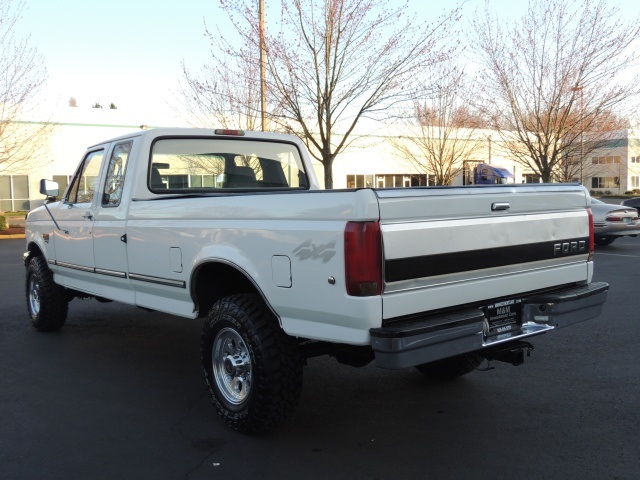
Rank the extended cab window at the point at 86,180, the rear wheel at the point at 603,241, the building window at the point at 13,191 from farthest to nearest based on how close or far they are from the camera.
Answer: the building window at the point at 13,191 → the rear wheel at the point at 603,241 → the extended cab window at the point at 86,180

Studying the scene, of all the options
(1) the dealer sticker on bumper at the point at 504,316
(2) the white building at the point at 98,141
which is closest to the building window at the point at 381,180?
(2) the white building at the point at 98,141

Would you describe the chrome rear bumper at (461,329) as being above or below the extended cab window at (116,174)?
below

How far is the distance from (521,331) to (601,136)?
19.8 metres

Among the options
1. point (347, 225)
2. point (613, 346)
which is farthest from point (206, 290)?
point (613, 346)

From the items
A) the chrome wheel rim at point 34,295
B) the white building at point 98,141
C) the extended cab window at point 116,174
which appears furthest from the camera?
the white building at point 98,141

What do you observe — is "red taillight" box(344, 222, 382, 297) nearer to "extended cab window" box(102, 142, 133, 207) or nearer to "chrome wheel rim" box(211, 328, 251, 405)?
"chrome wheel rim" box(211, 328, 251, 405)

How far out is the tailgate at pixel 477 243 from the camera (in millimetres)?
3477

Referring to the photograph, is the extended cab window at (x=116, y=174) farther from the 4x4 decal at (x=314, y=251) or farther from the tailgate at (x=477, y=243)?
the tailgate at (x=477, y=243)

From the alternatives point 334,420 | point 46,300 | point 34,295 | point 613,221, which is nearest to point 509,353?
point 334,420

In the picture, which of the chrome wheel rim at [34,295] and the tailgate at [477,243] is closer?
the tailgate at [477,243]

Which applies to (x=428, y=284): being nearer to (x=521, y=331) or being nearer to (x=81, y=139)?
(x=521, y=331)

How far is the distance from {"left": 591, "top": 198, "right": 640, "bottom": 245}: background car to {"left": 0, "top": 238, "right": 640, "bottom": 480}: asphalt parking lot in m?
10.0

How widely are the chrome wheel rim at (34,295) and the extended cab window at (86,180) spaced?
1253 millimetres

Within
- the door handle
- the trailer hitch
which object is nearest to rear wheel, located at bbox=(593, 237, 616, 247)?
the trailer hitch
